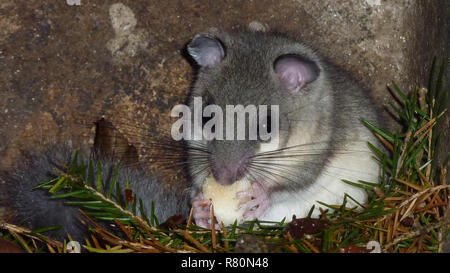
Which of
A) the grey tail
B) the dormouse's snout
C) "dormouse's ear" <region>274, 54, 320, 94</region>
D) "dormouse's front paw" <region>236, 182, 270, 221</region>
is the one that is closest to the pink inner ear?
"dormouse's ear" <region>274, 54, 320, 94</region>

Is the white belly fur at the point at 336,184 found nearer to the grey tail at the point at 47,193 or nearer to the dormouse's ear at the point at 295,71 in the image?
the dormouse's ear at the point at 295,71

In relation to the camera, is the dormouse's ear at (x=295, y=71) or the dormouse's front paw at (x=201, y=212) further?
the dormouse's front paw at (x=201, y=212)

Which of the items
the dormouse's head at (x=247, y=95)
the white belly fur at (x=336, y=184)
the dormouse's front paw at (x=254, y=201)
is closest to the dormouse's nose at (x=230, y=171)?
the dormouse's head at (x=247, y=95)

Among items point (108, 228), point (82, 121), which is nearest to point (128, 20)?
point (82, 121)

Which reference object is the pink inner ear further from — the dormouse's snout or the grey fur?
the dormouse's snout

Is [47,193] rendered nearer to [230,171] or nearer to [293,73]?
[230,171]

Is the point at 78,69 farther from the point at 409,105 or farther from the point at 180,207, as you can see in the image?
the point at 409,105
